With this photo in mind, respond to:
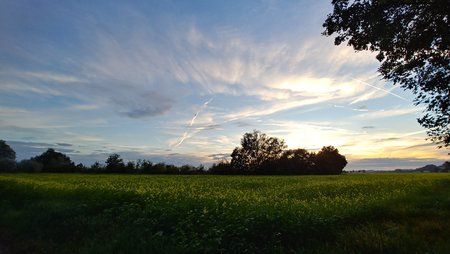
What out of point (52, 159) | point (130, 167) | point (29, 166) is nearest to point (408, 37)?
point (130, 167)

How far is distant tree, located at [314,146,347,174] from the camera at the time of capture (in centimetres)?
12350

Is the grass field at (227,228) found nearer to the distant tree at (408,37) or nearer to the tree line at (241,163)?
the distant tree at (408,37)

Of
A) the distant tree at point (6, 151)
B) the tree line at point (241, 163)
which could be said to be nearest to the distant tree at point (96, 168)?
the tree line at point (241, 163)

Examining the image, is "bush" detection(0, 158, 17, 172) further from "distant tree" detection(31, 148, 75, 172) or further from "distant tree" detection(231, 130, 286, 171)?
"distant tree" detection(231, 130, 286, 171)

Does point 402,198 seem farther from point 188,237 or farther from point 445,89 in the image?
point 188,237

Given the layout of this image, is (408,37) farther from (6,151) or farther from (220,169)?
(6,151)

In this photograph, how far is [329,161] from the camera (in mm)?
127000

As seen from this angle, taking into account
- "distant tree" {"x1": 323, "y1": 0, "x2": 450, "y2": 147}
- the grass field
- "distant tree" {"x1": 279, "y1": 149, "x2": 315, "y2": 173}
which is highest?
"distant tree" {"x1": 279, "y1": 149, "x2": 315, "y2": 173}

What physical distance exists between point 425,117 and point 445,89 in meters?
1.55

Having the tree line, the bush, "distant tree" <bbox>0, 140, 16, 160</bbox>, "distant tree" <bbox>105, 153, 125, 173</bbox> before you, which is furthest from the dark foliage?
"distant tree" <bbox>0, 140, 16, 160</bbox>

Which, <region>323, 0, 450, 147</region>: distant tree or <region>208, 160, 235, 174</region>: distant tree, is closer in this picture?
<region>323, 0, 450, 147</region>: distant tree

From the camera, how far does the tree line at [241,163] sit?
9119 cm

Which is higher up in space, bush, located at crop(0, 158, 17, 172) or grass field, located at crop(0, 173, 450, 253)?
bush, located at crop(0, 158, 17, 172)

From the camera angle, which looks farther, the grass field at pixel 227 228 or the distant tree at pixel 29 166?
the distant tree at pixel 29 166
